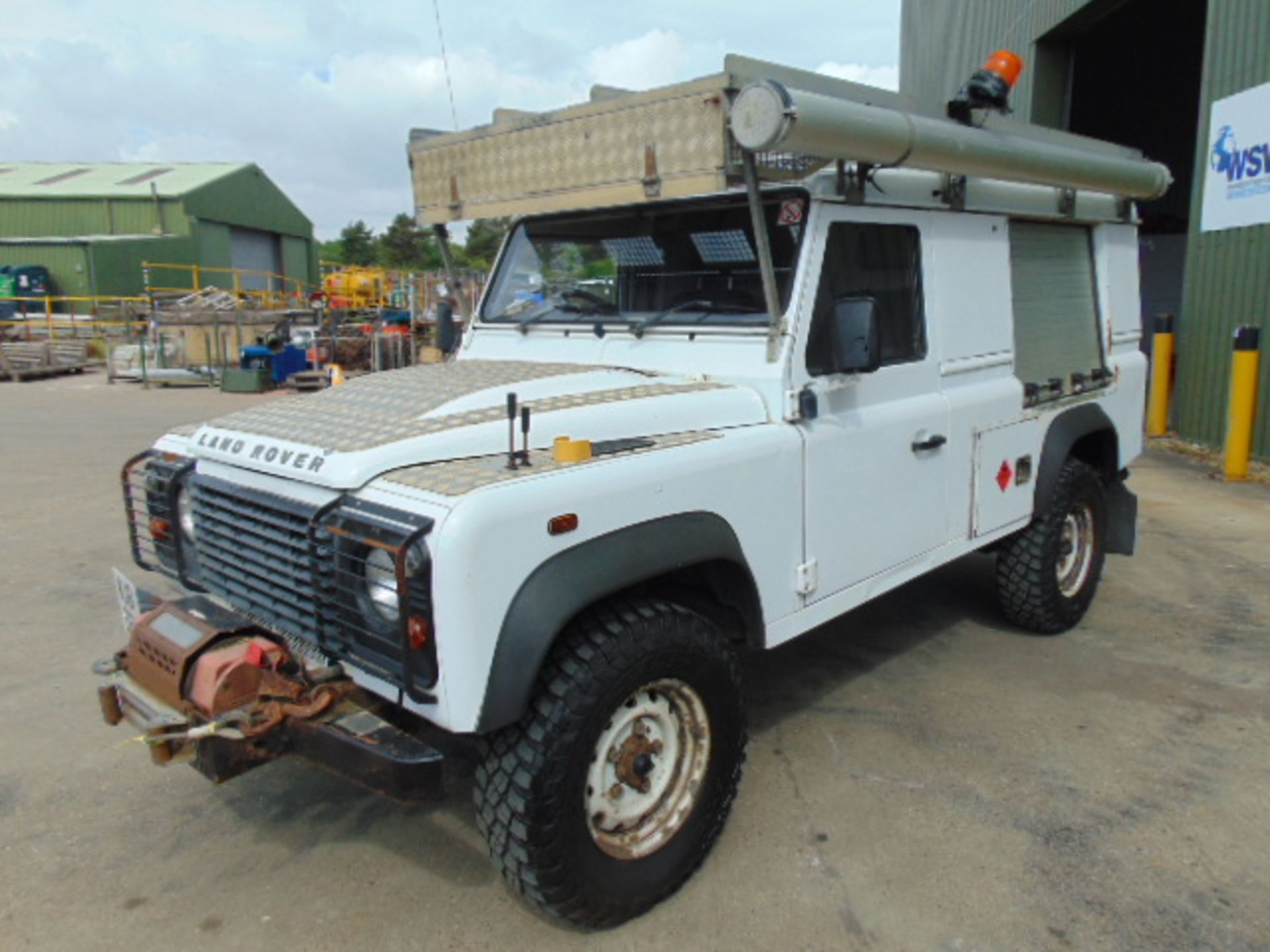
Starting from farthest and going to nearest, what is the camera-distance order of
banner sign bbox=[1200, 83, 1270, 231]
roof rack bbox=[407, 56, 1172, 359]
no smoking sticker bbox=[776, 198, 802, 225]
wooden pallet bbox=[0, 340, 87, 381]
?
wooden pallet bbox=[0, 340, 87, 381] < banner sign bbox=[1200, 83, 1270, 231] < no smoking sticker bbox=[776, 198, 802, 225] < roof rack bbox=[407, 56, 1172, 359]

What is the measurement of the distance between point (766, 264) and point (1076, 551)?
113 inches

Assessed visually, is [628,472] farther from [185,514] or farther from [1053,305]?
[1053,305]

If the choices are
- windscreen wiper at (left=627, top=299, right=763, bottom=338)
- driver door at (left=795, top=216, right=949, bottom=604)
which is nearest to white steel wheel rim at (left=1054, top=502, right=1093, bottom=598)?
driver door at (left=795, top=216, right=949, bottom=604)

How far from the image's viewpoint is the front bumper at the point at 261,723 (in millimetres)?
2418

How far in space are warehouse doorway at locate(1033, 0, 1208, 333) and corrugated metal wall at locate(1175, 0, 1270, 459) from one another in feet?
2.27

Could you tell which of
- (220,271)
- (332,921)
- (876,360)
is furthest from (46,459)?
(220,271)

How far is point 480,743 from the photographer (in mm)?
2604

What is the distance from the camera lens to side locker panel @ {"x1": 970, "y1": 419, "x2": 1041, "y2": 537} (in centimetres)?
417

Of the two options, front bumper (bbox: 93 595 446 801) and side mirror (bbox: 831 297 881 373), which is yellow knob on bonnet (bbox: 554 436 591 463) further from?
side mirror (bbox: 831 297 881 373)

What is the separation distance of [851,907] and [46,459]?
10086 millimetres

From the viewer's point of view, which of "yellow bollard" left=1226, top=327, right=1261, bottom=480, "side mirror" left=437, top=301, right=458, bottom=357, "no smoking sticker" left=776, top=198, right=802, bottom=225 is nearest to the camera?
"no smoking sticker" left=776, top=198, right=802, bottom=225

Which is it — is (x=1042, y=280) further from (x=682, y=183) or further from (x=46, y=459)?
(x=46, y=459)

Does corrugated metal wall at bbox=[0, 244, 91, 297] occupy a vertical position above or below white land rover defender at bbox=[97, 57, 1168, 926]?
above

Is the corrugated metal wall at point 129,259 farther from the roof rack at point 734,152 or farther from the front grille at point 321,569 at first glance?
the front grille at point 321,569
